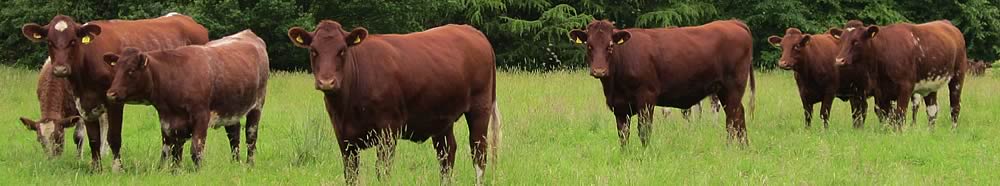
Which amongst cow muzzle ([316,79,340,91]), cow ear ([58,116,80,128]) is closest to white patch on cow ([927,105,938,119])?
cow muzzle ([316,79,340,91])

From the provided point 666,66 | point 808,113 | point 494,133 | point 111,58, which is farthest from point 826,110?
point 111,58

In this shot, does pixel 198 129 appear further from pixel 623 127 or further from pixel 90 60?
pixel 623 127

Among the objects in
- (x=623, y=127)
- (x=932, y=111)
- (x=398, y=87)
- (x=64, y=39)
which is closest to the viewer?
(x=398, y=87)

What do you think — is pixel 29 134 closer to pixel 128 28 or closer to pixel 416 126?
pixel 128 28

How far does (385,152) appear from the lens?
20.5 feet

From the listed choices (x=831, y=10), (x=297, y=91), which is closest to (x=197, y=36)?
(x=297, y=91)

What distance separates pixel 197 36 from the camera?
10508 mm

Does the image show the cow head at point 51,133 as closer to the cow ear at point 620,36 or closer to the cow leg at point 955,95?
the cow ear at point 620,36

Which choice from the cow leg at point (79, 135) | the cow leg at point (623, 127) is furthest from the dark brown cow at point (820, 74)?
the cow leg at point (79, 135)

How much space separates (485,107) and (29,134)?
6.71 m

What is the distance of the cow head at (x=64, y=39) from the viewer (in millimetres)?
7957

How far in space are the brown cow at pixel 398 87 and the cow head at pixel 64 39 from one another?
9.02ft

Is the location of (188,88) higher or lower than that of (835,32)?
higher

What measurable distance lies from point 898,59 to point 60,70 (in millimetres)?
8510
